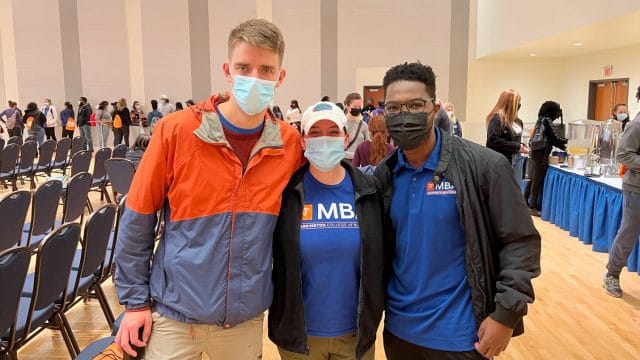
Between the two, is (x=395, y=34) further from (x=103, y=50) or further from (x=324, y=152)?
(x=324, y=152)

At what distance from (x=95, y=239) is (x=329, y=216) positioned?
1932 mm

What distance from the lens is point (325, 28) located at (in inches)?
594

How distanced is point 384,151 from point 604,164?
281cm

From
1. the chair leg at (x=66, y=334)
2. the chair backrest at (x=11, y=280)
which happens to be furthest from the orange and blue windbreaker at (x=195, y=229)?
the chair leg at (x=66, y=334)

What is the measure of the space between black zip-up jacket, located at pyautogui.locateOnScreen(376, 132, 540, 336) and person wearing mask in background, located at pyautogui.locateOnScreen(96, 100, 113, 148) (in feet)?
48.3

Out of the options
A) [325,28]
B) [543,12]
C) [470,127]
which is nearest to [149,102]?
[325,28]

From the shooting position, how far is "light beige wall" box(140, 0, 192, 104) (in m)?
15.1

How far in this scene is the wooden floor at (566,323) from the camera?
122 inches

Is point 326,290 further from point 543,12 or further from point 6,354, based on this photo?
point 543,12

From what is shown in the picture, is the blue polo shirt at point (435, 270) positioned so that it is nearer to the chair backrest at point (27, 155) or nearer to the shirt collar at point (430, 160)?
the shirt collar at point (430, 160)

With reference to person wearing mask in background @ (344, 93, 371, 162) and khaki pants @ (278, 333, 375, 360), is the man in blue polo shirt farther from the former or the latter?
person wearing mask in background @ (344, 93, 371, 162)

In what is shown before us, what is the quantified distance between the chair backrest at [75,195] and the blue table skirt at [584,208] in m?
5.08

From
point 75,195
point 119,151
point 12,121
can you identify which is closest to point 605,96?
point 119,151

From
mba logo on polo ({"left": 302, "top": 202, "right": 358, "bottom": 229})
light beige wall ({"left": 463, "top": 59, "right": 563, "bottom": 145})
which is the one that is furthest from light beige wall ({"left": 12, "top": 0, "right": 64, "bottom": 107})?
mba logo on polo ({"left": 302, "top": 202, "right": 358, "bottom": 229})
